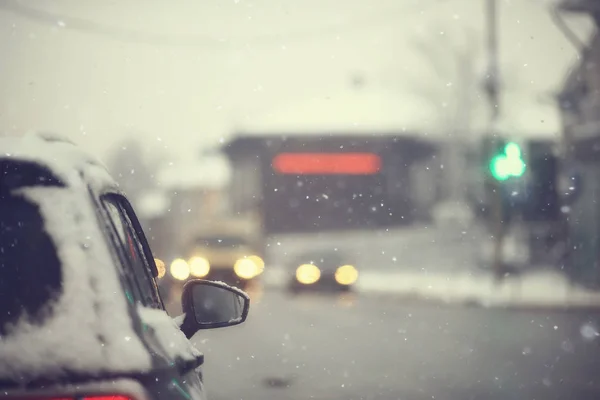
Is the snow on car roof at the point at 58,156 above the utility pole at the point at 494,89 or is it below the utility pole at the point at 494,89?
below

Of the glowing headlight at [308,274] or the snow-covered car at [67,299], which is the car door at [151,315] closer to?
the snow-covered car at [67,299]

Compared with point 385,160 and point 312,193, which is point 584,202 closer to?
point 312,193

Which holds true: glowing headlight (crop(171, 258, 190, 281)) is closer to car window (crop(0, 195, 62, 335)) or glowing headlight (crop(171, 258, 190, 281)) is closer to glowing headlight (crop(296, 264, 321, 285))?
glowing headlight (crop(296, 264, 321, 285))

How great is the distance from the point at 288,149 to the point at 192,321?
4100 cm

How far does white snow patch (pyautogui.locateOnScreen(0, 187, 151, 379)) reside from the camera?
7.18 ft

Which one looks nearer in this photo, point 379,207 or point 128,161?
point 379,207

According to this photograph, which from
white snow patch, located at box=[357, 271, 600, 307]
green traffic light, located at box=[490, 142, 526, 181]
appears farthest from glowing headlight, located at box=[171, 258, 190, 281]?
green traffic light, located at box=[490, 142, 526, 181]

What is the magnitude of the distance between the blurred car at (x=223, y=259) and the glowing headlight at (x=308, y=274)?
1.22 metres

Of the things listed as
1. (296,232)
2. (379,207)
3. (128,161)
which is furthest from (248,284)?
(128,161)

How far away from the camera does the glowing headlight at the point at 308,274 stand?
26.2 m

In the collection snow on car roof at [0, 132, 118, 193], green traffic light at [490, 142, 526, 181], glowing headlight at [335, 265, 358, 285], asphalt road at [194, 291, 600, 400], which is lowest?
snow on car roof at [0, 132, 118, 193]

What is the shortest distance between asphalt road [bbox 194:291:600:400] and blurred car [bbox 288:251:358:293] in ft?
14.8

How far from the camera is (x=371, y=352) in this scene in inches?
537

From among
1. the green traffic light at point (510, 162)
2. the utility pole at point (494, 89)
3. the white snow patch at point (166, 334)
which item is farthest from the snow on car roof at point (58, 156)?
the utility pole at point (494, 89)
